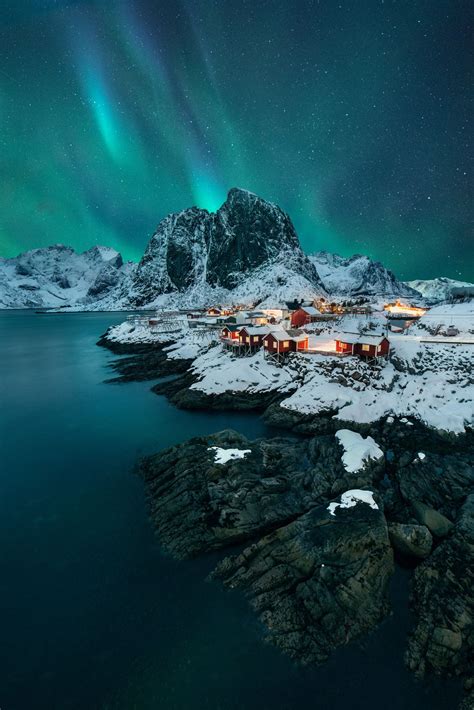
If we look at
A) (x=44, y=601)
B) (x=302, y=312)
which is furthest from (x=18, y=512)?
(x=302, y=312)

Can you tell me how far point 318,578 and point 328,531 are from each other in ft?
6.94

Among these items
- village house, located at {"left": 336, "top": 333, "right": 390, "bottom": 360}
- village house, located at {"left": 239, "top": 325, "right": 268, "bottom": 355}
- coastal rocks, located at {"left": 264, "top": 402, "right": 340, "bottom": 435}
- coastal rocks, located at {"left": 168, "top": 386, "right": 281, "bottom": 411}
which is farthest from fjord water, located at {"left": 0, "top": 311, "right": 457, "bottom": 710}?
village house, located at {"left": 239, "top": 325, "right": 268, "bottom": 355}

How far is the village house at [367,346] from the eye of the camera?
37688 mm

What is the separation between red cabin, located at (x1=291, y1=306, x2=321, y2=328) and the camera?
7194 centimetres

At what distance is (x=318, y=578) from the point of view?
41.3 feet

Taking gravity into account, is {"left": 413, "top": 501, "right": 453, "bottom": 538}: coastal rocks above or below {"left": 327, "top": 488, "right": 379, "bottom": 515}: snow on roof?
below

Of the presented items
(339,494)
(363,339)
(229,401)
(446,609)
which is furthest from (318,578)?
(363,339)

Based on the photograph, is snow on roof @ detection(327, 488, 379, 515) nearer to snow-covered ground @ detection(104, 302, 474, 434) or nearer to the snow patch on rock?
the snow patch on rock

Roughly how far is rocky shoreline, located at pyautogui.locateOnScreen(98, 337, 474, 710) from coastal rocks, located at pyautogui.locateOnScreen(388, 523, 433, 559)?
0.15ft

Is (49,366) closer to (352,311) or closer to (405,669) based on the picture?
(405,669)

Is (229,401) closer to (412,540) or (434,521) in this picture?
(434,521)

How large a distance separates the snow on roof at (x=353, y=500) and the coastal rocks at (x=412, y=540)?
1424mm

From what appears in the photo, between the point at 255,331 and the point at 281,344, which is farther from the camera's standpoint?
the point at 255,331

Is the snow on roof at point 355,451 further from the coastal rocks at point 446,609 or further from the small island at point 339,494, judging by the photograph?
the coastal rocks at point 446,609
